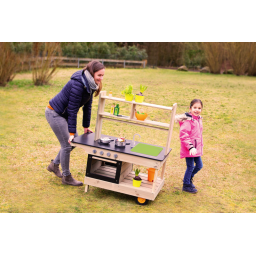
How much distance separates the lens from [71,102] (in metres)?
3.61

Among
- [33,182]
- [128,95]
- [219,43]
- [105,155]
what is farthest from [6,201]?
[219,43]

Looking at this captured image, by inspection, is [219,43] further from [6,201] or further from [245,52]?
[6,201]

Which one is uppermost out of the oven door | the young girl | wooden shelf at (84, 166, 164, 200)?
the young girl

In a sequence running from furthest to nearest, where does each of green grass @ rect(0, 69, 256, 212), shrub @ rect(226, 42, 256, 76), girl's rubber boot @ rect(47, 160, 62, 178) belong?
shrub @ rect(226, 42, 256, 76), girl's rubber boot @ rect(47, 160, 62, 178), green grass @ rect(0, 69, 256, 212)

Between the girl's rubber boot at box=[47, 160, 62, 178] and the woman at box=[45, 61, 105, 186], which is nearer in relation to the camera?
the woman at box=[45, 61, 105, 186]

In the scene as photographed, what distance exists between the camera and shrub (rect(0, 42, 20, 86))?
10.6 m

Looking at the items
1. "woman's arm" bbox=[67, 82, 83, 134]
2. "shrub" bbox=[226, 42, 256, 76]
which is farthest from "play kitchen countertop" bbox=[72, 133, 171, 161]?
"shrub" bbox=[226, 42, 256, 76]

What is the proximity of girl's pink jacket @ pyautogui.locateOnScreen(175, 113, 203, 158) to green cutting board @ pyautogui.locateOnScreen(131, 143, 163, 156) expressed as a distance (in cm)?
34

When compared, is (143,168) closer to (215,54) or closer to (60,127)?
(60,127)

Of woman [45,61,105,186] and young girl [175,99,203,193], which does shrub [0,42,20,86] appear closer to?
woman [45,61,105,186]

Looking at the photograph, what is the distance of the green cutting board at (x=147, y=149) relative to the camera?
12.3 ft

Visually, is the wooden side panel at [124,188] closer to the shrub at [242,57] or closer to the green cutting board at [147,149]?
the green cutting board at [147,149]

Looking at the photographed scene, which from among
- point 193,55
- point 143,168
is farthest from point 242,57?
point 143,168

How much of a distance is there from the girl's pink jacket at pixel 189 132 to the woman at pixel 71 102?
4.02 feet
